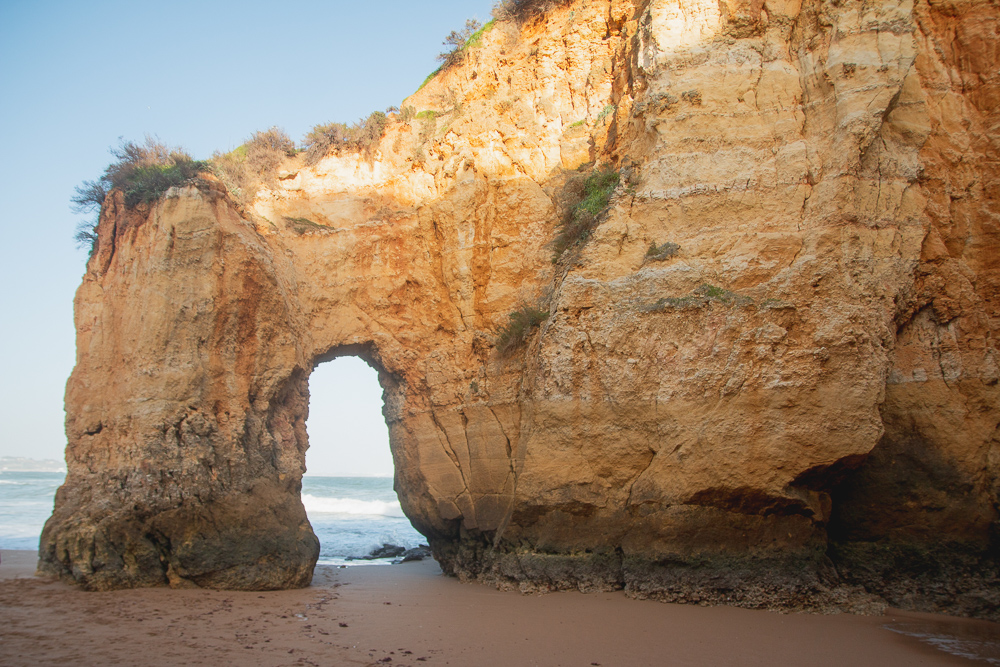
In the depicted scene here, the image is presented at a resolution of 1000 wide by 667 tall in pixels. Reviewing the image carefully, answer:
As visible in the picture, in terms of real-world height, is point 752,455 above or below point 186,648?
above

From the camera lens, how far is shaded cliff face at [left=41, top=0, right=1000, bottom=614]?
6.86m

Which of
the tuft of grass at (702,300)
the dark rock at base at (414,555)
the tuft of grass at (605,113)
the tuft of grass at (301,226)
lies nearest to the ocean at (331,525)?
the dark rock at base at (414,555)

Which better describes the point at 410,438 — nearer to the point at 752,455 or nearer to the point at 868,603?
the point at 752,455

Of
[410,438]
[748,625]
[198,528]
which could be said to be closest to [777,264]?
[748,625]

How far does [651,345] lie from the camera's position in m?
7.42

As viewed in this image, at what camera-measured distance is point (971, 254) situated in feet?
24.2

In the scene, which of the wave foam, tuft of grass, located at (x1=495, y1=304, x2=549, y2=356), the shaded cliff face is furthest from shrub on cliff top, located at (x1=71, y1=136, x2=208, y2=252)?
the wave foam

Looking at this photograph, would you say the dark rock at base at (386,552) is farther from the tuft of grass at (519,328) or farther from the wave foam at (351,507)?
the wave foam at (351,507)

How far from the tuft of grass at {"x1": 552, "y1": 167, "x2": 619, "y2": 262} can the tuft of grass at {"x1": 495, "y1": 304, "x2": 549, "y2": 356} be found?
38.2 inches

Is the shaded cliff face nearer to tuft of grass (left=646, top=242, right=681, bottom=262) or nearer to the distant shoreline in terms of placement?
tuft of grass (left=646, top=242, right=681, bottom=262)

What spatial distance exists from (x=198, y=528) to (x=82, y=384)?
3.09m

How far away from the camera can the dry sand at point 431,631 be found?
5.04 meters

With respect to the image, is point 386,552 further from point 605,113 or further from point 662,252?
point 605,113

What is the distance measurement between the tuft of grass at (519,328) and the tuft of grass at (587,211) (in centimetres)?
97
